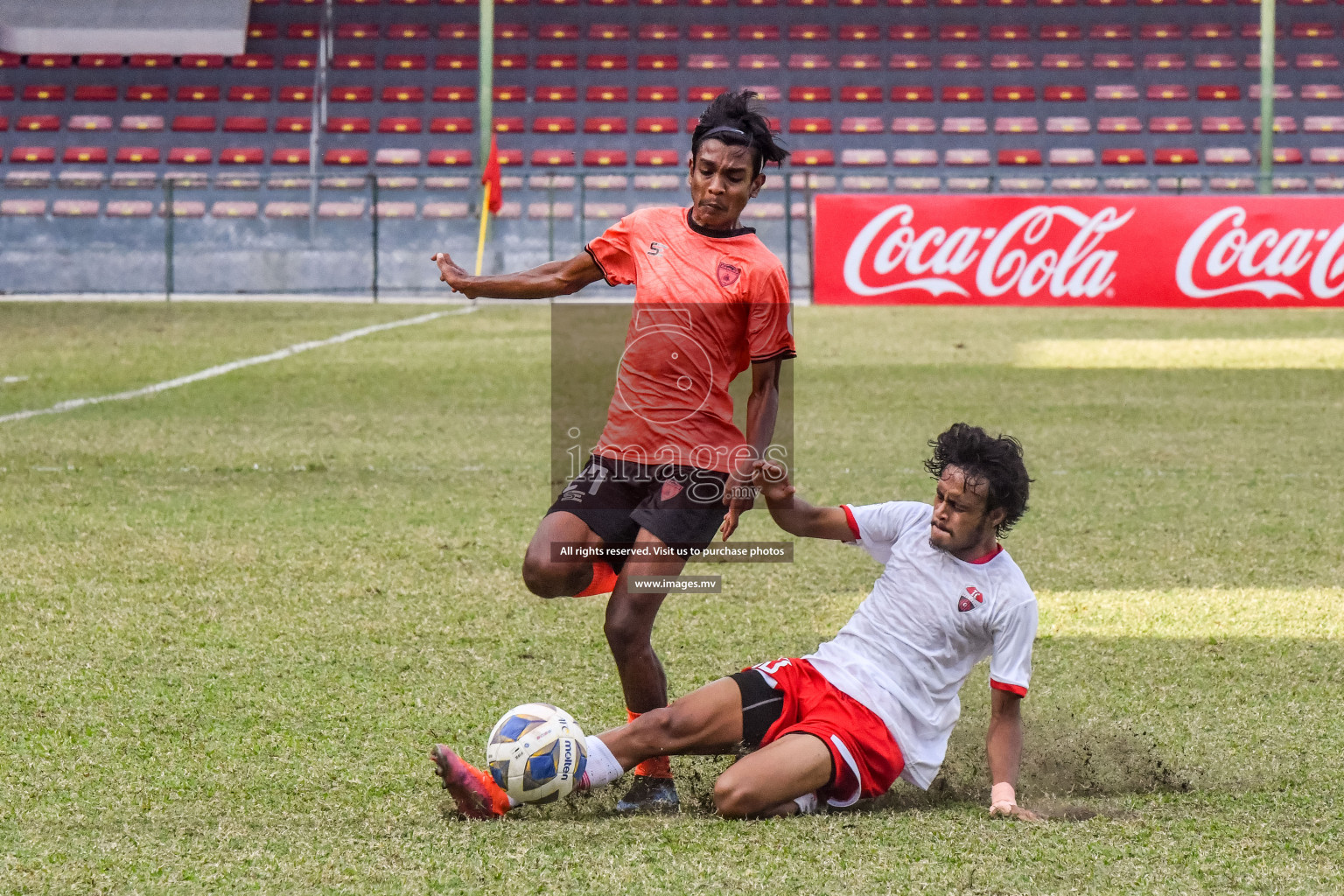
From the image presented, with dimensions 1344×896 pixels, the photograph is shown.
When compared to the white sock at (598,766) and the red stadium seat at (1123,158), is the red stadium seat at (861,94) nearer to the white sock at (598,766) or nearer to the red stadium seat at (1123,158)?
the red stadium seat at (1123,158)

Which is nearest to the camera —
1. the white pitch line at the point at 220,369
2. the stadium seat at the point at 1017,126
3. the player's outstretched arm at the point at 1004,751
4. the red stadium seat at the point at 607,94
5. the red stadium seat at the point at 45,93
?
the player's outstretched arm at the point at 1004,751

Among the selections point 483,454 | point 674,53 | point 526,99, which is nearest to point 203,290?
point 526,99

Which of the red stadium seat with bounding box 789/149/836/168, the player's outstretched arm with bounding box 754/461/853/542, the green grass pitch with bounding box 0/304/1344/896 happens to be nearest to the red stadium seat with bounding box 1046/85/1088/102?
the red stadium seat with bounding box 789/149/836/168

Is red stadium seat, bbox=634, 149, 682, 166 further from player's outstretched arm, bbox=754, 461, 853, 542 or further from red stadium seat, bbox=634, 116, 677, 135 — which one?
player's outstretched arm, bbox=754, 461, 853, 542

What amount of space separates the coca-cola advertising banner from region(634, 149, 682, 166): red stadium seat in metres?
10.0

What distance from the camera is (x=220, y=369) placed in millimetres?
14859

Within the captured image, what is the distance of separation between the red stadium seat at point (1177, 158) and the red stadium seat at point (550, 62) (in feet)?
38.3

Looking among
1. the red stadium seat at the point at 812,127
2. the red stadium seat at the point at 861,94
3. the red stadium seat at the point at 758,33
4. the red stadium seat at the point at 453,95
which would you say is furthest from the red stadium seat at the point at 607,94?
the red stadium seat at the point at 861,94

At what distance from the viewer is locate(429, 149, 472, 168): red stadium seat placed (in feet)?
96.3

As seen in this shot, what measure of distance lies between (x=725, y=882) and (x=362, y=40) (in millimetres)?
30737

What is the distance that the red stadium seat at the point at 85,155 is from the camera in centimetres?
2942

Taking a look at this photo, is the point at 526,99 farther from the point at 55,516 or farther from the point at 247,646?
the point at 247,646

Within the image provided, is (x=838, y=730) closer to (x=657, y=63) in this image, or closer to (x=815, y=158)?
(x=815, y=158)

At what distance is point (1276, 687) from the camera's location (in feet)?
15.5
